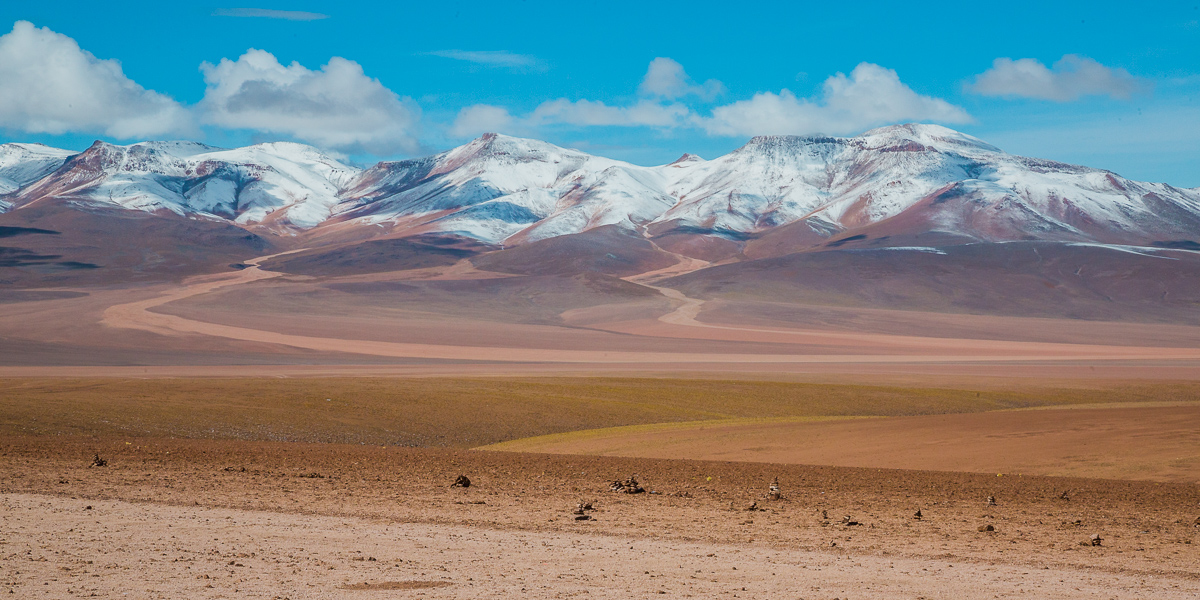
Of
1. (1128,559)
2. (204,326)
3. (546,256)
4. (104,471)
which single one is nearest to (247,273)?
(546,256)

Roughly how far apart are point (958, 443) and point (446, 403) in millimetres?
16260

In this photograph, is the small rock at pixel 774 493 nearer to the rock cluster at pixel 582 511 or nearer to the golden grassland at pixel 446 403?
the rock cluster at pixel 582 511

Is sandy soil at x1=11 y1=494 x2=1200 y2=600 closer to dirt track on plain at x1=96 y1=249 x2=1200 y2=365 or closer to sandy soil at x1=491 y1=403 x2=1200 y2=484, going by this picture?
sandy soil at x1=491 y1=403 x2=1200 y2=484

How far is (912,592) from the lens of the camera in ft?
32.3

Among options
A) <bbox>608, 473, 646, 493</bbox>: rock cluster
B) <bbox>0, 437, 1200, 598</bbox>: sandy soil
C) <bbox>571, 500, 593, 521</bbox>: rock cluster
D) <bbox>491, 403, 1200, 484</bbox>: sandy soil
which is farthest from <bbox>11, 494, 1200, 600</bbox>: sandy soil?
<bbox>491, 403, 1200, 484</bbox>: sandy soil

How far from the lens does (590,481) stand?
1717cm

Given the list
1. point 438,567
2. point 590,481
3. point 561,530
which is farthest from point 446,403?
point 438,567

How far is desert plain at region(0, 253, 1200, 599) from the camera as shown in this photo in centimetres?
1044

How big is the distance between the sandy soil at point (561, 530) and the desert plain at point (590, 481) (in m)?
0.06

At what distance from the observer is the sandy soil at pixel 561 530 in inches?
398

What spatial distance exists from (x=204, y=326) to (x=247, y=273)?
9185cm

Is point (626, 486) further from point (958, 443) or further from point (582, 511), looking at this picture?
point (958, 443)

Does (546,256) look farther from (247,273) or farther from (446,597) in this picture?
(446,597)

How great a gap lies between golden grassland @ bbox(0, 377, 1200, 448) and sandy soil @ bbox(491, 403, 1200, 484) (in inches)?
123
